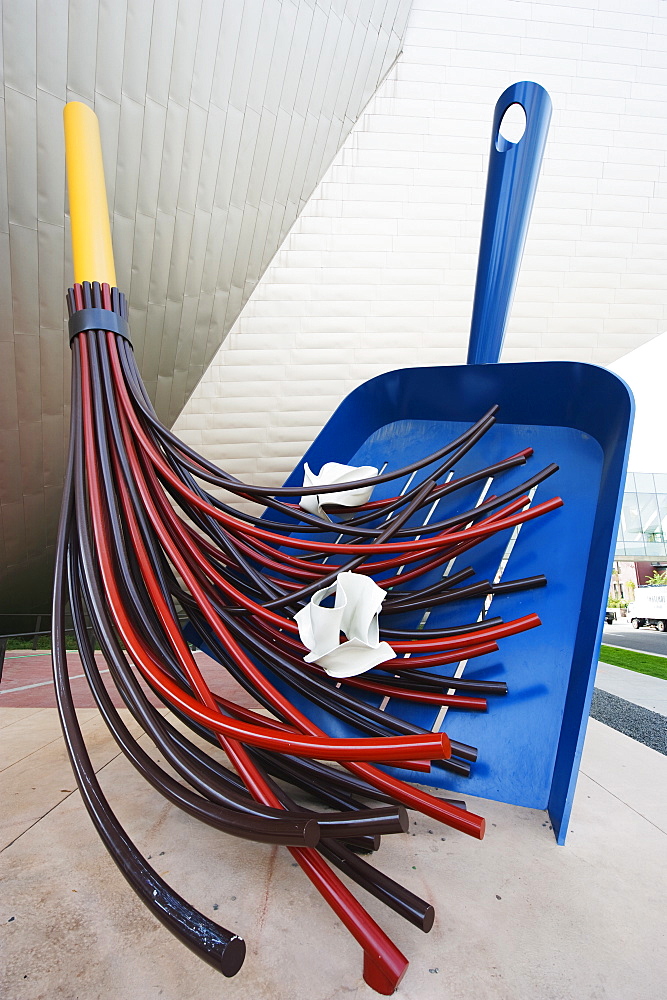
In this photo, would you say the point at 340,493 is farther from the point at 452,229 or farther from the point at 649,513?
the point at 649,513

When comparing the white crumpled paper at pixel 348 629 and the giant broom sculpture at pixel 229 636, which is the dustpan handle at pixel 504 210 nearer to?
the giant broom sculpture at pixel 229 636

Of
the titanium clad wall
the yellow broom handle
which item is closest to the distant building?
the titanium clad wall

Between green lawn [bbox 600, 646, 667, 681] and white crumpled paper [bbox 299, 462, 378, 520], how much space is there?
2196 mm

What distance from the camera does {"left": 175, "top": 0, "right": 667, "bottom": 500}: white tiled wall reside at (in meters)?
1.91

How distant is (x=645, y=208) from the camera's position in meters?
2.06

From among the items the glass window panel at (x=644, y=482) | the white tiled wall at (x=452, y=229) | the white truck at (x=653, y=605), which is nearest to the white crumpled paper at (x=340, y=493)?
the white tiled wall at (x=452, y=229)

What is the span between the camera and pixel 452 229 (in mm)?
2031

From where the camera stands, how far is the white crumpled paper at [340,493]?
97cm

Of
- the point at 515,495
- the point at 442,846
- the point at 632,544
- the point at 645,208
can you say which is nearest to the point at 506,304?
the point at 515,495

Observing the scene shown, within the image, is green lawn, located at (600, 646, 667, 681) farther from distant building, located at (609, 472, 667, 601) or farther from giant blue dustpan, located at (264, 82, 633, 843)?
distant building, located at (609, 472, 667, 601)

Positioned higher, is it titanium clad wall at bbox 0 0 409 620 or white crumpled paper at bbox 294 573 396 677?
titanium clad wall at bbox 0 0 409 620

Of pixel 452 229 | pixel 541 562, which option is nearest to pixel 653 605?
pixel 452 229

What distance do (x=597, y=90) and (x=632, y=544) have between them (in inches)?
523

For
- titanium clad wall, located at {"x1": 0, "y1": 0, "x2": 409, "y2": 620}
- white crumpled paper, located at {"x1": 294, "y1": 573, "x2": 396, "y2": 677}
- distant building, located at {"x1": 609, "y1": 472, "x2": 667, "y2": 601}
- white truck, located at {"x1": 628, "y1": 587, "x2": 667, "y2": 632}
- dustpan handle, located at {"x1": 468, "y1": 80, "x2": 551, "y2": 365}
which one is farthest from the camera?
distant building, located at {"x1": 609, "y1": 472, "x2": 667, "y2": 601}
